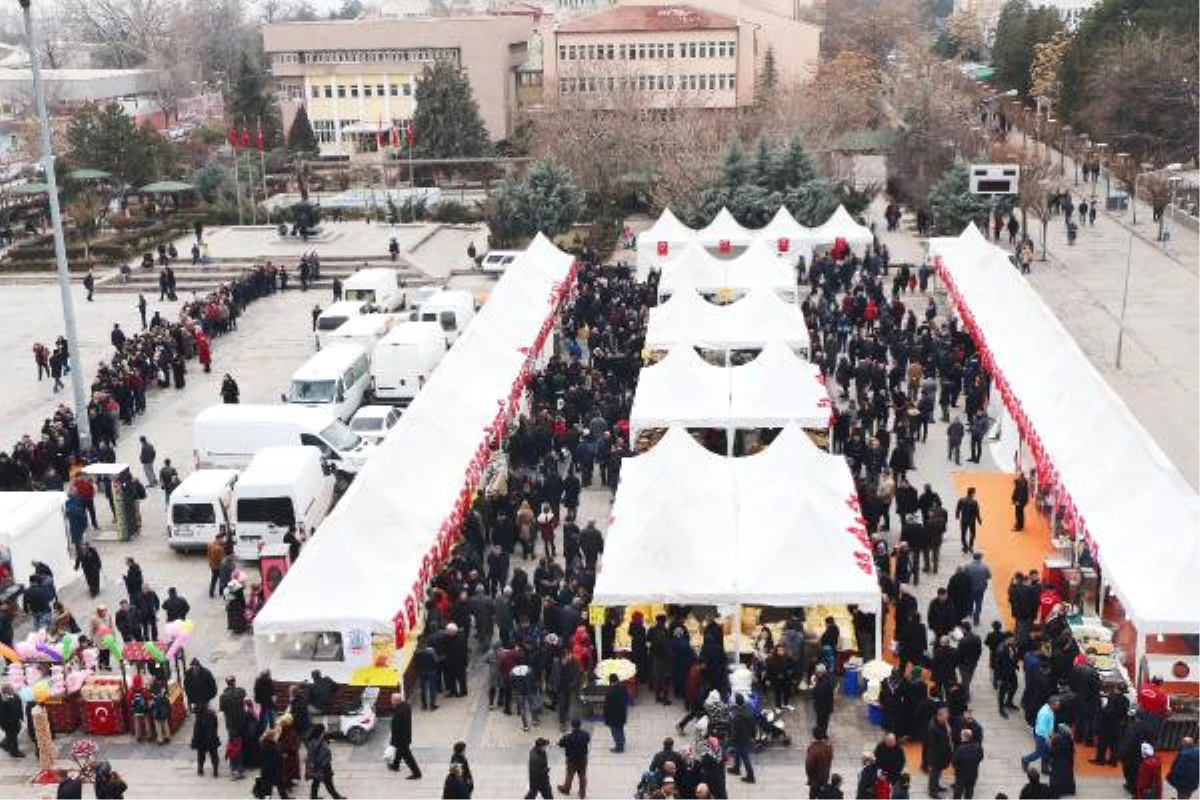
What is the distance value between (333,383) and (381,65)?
169ft

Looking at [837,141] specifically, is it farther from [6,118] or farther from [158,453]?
[6,118]

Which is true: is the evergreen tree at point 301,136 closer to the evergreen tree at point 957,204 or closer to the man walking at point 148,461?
the evergreen tree at point 957,204

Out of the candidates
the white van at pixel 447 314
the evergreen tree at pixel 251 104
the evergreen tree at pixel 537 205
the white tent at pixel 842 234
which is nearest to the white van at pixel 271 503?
the white van at pixel 447 314

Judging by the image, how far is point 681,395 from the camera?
69.9 feet

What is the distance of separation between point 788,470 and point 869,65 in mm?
67360

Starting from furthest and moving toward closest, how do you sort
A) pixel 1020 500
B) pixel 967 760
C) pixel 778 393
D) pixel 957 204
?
pixel 957 204 < pixel 778 393 < pixel 1020 500 < pixel 967 760

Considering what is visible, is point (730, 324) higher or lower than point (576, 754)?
higher

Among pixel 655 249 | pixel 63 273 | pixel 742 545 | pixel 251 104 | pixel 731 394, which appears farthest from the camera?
pixel 251 104

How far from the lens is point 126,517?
19.9 m

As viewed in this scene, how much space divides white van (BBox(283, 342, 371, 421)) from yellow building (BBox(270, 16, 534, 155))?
47644 millimetres

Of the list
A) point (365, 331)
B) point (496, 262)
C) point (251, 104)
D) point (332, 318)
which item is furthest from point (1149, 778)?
point (251, 104)

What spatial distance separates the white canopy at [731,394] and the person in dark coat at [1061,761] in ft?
29.0

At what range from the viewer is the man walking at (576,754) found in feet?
41.2

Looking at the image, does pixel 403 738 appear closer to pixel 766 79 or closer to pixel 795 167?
pixel 795 167
